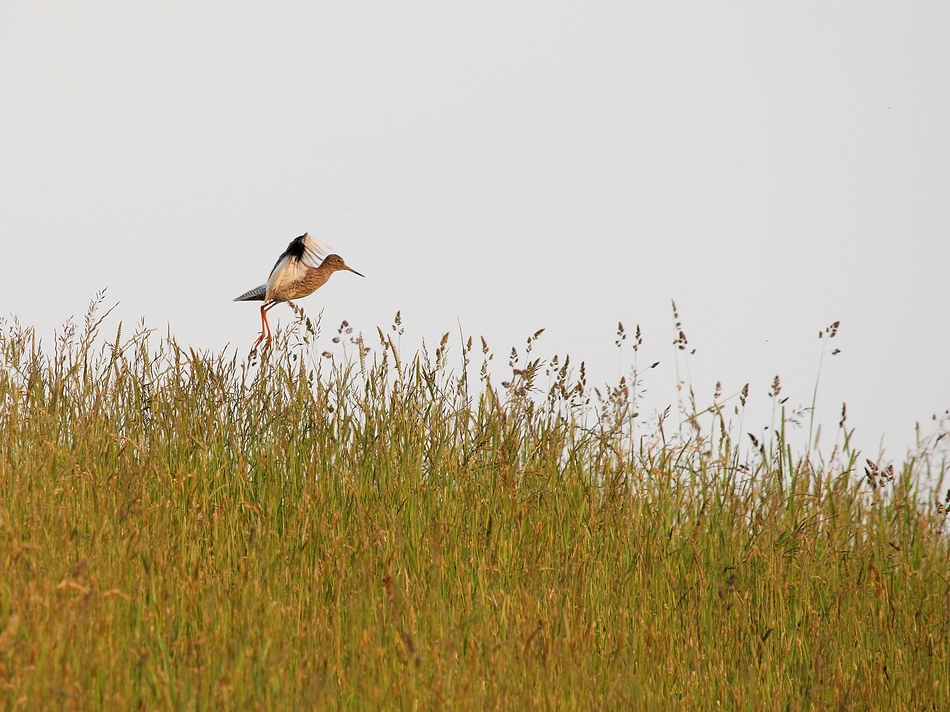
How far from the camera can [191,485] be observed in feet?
13.0

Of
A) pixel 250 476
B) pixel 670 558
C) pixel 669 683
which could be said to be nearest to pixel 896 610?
pixel 670 558

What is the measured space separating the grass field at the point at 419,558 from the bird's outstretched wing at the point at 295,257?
6.14ft

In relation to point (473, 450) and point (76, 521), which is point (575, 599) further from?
point (76, 521)

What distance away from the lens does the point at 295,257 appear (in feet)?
21.6

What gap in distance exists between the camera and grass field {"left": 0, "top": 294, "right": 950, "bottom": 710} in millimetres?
2520

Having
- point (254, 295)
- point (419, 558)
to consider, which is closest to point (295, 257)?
point (254, 295)

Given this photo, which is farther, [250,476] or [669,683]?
[250,476]

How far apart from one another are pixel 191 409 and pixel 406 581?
1.77 meters

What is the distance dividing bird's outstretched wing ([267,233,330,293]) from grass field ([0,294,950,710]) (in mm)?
1872

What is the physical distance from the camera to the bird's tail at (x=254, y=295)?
6.89 m

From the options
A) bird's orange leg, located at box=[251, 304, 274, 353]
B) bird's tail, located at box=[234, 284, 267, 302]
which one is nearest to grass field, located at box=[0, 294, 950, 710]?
bird's orange leg, located at box=[251, 304, 274, 353]

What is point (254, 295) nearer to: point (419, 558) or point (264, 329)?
point (264, 329)

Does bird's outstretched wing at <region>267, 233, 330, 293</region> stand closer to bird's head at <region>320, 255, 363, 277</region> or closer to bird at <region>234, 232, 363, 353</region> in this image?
bird at <region>234, 232, 363, 353</region>

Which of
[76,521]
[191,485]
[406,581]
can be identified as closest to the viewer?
[406,581]
